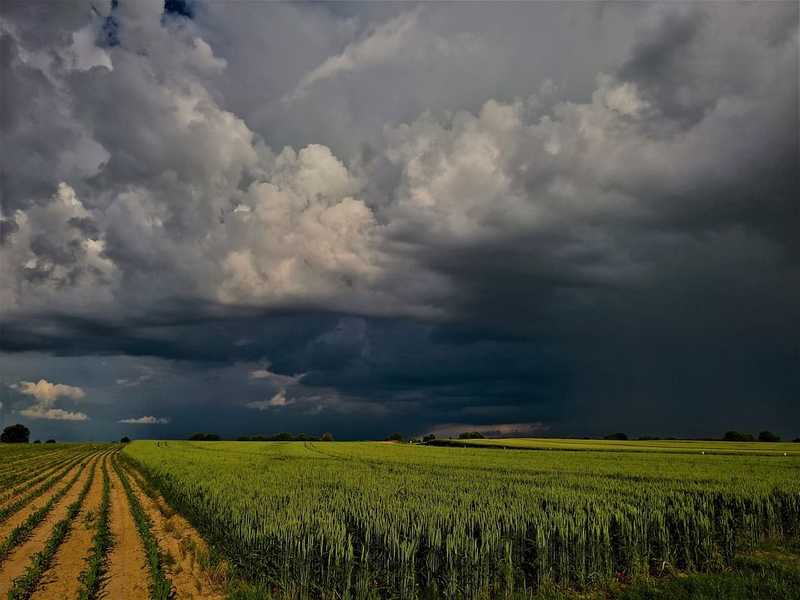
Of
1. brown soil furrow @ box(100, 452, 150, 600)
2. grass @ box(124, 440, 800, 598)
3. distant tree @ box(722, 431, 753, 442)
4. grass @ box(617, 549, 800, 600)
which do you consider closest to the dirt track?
brown soil furrow @ box(100, 452, 150, 600)

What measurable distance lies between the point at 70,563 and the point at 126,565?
82.1 inches

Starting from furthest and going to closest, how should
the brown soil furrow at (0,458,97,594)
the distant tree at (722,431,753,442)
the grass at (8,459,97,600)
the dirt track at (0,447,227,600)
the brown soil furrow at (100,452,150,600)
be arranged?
the distant tree at (722,431,753,442) < the brown soil furrow at (0,458,97,594) < the dirt track at (0,447,227,600) < the brown soil furrow at (100,452,150,600) < the grass at (8,459,97,600)

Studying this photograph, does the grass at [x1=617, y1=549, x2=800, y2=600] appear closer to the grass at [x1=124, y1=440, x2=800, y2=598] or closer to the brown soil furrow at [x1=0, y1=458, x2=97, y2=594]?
the grass at [x1=124, y1=440, x2=800, y2=598]

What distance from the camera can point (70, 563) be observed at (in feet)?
56.7

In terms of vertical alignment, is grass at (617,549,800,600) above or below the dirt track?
above

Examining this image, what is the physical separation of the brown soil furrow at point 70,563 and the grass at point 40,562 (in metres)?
0.16

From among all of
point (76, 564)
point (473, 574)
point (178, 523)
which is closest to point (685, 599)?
point (473, 574)

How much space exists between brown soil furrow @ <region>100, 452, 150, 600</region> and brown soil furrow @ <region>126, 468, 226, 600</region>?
765 mm

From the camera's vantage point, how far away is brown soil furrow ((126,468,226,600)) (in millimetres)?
14609

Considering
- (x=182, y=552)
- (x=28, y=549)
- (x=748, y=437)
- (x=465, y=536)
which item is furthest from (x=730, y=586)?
(x=748, y=437)

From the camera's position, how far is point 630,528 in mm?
15758

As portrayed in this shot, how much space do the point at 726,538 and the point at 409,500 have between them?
1065 cm

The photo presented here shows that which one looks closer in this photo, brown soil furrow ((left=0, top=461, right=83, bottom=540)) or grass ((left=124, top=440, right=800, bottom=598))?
grass ((left=124, top=440, right=800, bottom=598))

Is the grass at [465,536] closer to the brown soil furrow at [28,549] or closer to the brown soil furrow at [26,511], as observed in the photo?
the brown soil furrow at [28,549]
